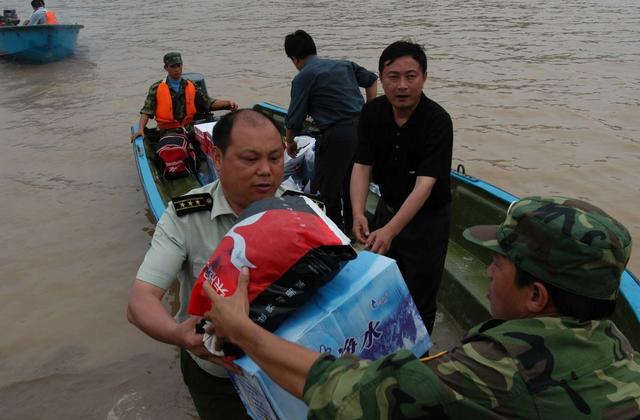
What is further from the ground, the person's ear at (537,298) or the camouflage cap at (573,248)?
the camouflage cap at (573,248)

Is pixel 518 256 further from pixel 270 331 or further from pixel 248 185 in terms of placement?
pixel 248 185

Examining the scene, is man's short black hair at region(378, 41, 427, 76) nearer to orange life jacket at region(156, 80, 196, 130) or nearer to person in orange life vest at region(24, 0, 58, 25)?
orange life jacket at region(156, 80, 196, 130)

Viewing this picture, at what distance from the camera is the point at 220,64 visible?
531 inches

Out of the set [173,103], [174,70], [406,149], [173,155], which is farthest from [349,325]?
[173,103]

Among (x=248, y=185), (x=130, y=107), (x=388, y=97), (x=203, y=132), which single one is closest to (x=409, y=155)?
(x=388, y=97)

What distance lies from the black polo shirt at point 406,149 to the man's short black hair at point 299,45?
1.76 m

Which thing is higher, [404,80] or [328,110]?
[404,80]

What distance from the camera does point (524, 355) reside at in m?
1.12

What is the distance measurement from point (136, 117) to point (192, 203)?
358 inches

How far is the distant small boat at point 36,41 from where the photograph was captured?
1316 centimetres

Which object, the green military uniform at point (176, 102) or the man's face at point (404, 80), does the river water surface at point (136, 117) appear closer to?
the green military uniform at point (176, 102)

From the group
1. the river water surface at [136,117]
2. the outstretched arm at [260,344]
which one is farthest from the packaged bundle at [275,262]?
the river water surface at [136,117]

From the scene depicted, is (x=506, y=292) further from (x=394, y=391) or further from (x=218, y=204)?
(x=218, y=204)

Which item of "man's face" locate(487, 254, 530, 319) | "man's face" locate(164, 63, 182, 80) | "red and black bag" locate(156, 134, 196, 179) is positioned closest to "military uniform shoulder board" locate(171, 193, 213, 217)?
"man's face" locate(487, 254, 530, 319)
